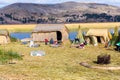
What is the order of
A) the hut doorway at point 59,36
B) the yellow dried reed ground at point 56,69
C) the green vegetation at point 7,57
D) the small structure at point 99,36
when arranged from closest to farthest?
the yellow dried reed ground at point 56,69 → the green vegetation at point 7,57 → the small structure at point 99,36 → the hut doorway at point 59,36

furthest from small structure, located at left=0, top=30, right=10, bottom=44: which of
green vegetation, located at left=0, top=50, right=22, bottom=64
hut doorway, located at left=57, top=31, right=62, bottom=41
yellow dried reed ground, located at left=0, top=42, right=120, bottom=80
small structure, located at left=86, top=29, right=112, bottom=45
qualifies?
green vegetation, located at left=0, top=50, right=22, bottom=64

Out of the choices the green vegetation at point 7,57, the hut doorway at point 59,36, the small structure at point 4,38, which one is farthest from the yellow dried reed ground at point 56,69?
the hut doorway at point 59,36

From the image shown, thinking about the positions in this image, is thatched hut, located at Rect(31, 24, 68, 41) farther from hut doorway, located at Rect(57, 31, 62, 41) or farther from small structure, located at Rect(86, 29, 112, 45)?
small structure, located at Rect(86, 29, 112, 45)

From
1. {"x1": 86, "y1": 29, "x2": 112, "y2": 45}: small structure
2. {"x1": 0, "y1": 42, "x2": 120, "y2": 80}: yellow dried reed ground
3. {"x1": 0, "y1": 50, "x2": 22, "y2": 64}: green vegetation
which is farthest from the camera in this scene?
{"x1": 86, "y1": 29, "x2": 112, "y2": 45}: small structure

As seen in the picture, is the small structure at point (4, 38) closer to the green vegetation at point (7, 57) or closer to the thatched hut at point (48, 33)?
the thatched hut at point (48, 33)

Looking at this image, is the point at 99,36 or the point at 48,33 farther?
the point at 48,33

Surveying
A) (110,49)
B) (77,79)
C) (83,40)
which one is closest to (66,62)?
(77,79)

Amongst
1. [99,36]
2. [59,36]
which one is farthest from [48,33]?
[99,36]

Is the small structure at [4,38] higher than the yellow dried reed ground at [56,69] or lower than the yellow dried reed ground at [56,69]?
lower

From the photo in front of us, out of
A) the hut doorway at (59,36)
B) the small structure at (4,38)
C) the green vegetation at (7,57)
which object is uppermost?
the green vegetation at (7,57)

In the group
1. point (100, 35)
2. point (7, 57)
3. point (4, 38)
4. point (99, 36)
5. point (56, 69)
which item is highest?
point (56, 69)

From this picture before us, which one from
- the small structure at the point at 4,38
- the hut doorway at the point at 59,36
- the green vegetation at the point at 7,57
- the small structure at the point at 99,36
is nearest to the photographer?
the green vegetation at the point at 7,57

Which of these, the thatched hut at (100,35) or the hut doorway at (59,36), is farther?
the hut doorway at (59,36)

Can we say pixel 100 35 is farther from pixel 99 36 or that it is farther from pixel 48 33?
pixel 48 33
